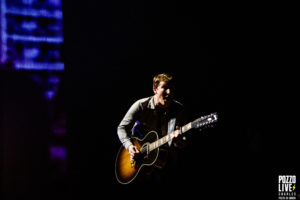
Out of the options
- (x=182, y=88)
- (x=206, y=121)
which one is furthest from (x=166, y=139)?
(x=182, y=88)

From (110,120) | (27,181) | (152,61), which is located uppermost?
(152,61)

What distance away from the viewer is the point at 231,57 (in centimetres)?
319

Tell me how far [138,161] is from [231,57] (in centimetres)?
164

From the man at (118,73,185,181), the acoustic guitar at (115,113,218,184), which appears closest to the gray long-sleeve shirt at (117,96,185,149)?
the man at (118,73,185,181)

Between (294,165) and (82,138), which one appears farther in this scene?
(82,138)

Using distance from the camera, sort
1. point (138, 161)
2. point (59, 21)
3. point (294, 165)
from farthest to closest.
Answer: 1. point (59, 21)
2. point (294, 165)
3. point (138, 161)

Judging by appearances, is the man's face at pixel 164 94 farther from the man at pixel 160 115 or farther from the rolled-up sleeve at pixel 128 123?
the rolled-up sleeve at pixel 128 123

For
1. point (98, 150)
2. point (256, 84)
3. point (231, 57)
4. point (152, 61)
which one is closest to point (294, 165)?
point (256, 84)

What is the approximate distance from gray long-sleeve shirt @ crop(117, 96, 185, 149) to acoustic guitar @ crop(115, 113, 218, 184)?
10 centimetres

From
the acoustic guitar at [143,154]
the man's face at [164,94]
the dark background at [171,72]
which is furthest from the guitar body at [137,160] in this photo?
the dark background at [171,72]

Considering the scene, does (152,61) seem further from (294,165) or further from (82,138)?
(294,165)

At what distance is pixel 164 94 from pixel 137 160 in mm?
631

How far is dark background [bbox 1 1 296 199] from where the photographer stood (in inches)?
119

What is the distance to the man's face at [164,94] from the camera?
7.94 feet
